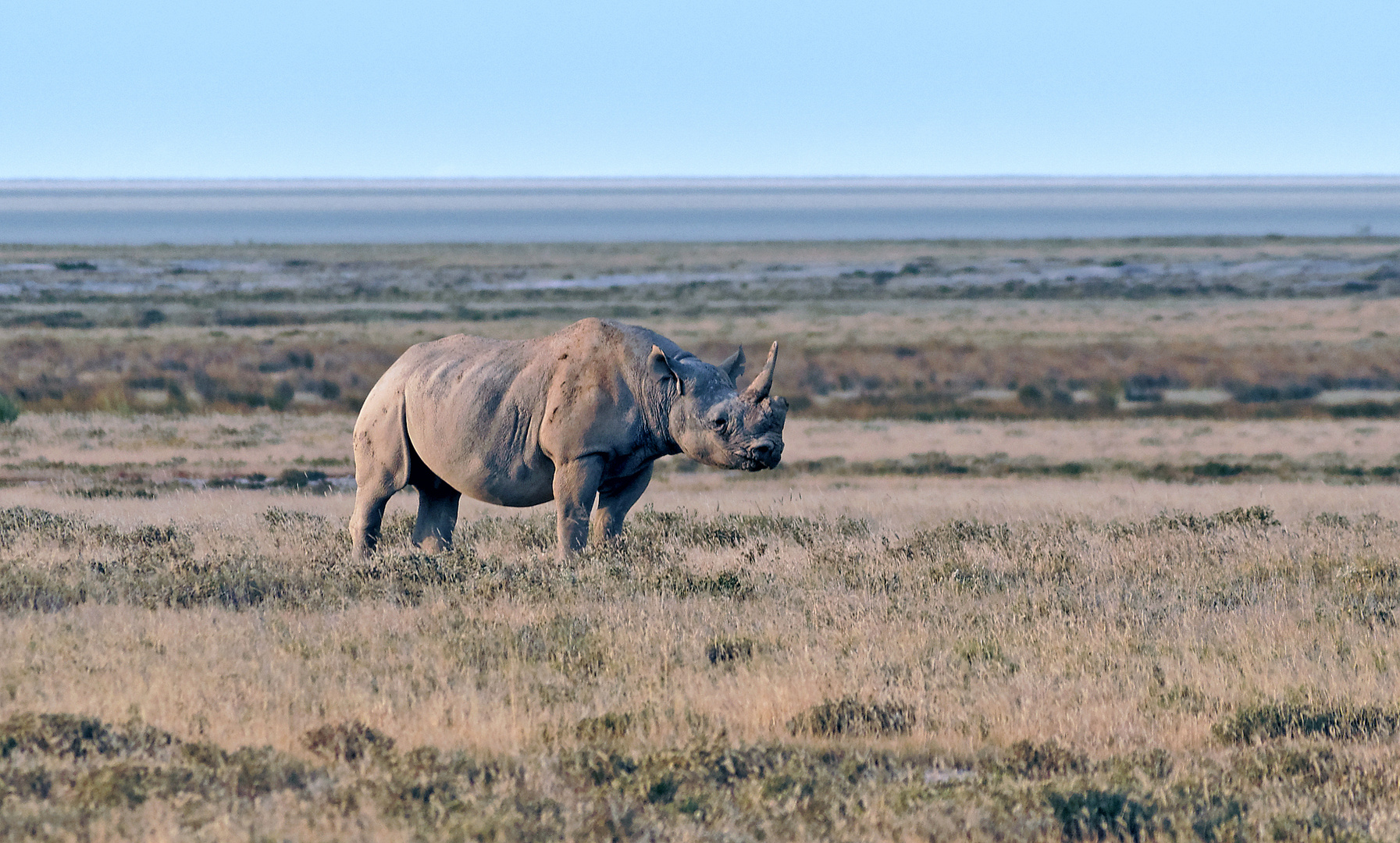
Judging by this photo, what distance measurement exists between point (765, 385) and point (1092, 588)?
271 cm

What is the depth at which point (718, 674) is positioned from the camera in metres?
8.31

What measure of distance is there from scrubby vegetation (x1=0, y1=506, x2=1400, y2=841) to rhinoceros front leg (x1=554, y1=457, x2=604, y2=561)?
0.33 meters

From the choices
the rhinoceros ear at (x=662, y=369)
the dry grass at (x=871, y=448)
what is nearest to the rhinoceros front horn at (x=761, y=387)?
the rhinoceros ear at (x=662, y=369)

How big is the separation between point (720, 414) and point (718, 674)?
270 cm

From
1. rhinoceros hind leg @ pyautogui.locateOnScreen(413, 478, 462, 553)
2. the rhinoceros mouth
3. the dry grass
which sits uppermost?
the rhinoceros mouth

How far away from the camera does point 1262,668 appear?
27.4 feet

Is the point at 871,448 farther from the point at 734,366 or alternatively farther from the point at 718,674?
the point at 718,674

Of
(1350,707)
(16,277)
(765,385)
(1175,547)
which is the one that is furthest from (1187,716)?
(16,277)

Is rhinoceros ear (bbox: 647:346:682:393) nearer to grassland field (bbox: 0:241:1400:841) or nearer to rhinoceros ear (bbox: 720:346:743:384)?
rhinoceros ear (bbox: 720:346:743:384)

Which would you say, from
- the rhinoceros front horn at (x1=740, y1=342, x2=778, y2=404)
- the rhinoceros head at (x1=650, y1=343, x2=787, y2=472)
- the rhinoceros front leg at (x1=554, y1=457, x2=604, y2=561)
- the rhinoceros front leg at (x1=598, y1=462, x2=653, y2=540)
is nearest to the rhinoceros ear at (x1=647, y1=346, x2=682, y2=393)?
the rhinoceros head at (x1=650, y1=343, x2=787, y2=472)

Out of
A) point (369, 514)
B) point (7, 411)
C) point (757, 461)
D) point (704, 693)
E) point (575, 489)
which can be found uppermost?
point (757, 461)

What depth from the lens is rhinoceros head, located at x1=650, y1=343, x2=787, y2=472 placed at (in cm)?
1047

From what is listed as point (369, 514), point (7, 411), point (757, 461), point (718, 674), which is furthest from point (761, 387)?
point (7, 411)

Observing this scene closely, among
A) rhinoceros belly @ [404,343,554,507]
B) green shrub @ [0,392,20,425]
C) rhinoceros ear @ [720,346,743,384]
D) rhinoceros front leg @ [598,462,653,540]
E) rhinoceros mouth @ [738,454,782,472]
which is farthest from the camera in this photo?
green shrub @ [0,392,20,425]
